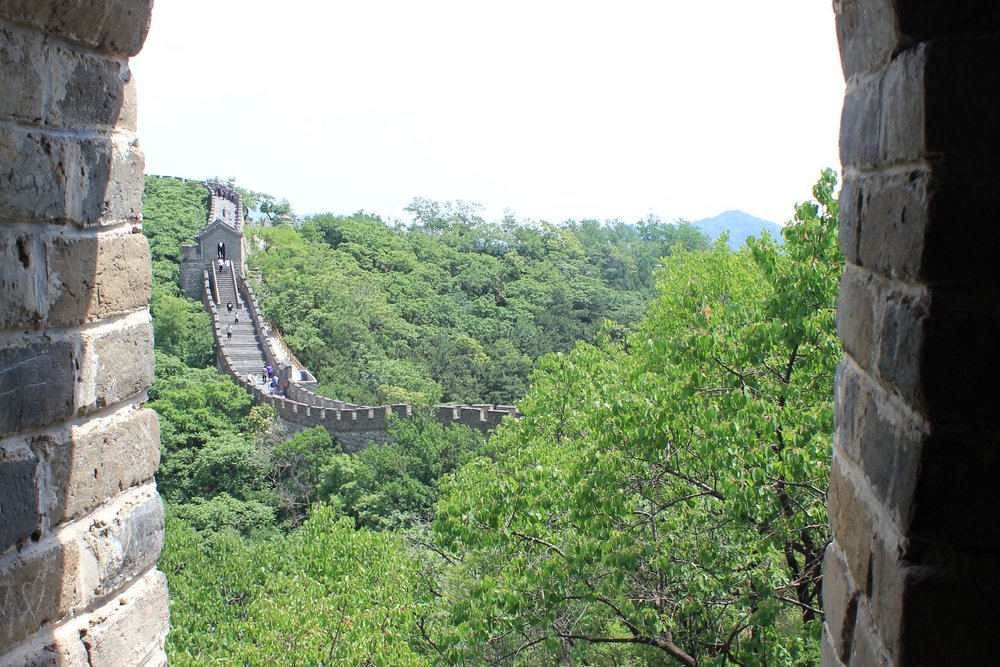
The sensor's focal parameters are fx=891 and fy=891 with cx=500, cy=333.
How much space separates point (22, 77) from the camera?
1871 millimetres

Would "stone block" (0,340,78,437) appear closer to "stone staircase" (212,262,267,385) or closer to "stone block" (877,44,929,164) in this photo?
"stone block" (877,44,929,164)

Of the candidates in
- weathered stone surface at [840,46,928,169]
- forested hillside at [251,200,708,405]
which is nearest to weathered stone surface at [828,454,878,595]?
weathered stone surface at [840,46,928,169]

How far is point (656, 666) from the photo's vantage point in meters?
8.03

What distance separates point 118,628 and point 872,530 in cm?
175

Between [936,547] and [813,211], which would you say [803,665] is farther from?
[936,547]

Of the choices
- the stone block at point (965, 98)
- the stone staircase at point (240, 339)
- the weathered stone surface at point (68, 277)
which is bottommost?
the stone staircase at point (240, 339)

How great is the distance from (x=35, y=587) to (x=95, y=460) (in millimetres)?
313

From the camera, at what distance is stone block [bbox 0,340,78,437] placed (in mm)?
1861

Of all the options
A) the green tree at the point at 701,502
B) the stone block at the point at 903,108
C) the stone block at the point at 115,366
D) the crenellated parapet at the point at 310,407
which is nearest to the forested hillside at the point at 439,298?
the crenellated parapet at the point at 310,407

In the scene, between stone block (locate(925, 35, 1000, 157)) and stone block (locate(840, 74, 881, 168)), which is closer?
stone block (locate(925, 35, 1000, 157))

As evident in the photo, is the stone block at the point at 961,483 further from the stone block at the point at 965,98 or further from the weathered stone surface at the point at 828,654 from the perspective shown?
the weathered stone surface at the point at 828,654

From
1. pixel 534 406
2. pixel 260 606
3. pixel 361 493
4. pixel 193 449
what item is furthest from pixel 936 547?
pixel 193 449

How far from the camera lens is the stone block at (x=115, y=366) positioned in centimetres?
209

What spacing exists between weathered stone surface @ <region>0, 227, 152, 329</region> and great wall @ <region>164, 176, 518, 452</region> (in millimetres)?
16988
